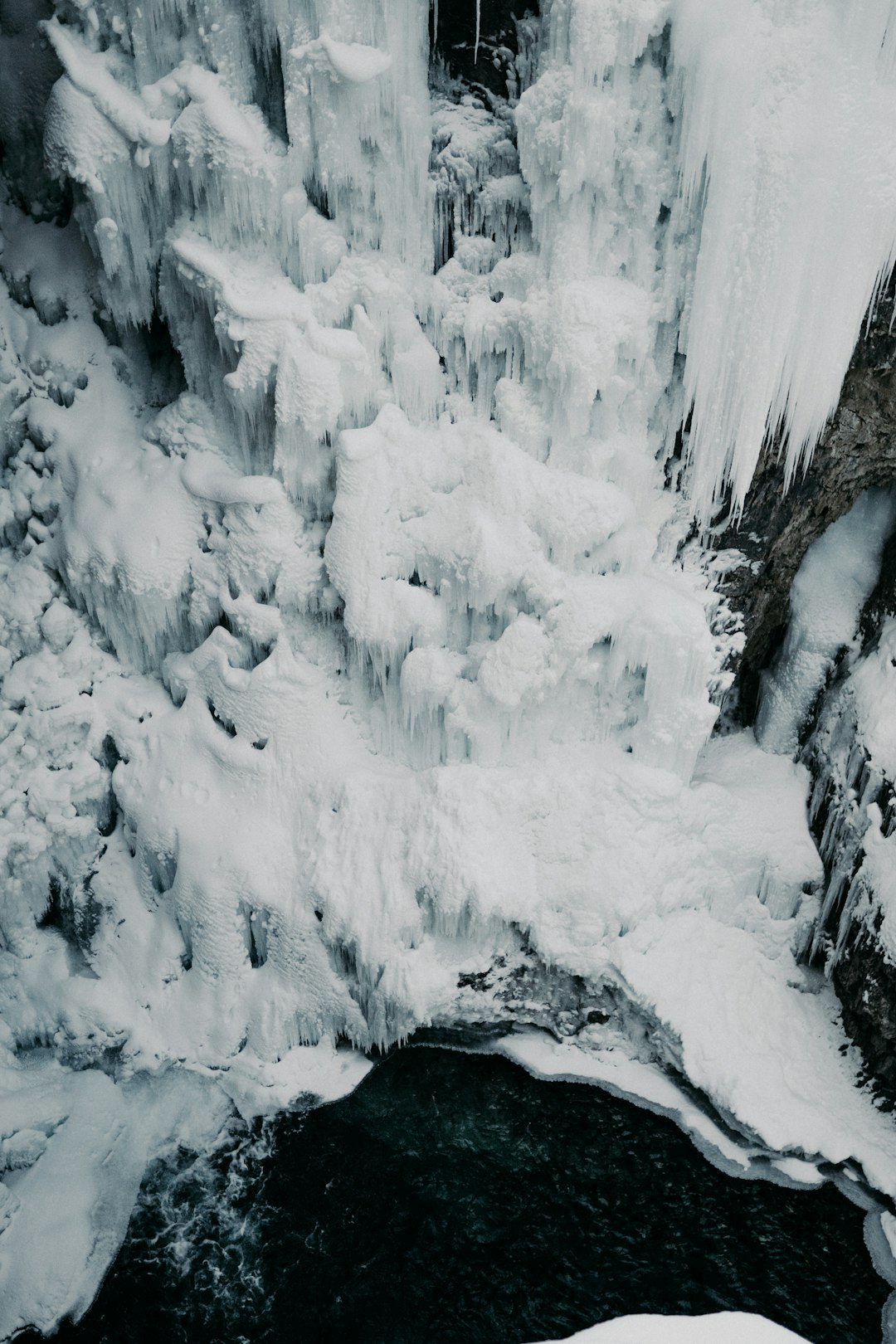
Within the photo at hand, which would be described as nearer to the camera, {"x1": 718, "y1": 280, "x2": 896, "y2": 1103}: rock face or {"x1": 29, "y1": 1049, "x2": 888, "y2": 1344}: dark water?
{"x1": 29, "y1": 1049, "x2": 888, "y2": 1344}: dark water

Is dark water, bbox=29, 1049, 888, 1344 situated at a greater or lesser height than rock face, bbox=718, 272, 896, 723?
lesser

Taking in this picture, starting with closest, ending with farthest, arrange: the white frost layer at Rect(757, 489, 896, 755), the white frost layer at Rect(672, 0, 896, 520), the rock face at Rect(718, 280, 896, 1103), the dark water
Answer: the white frost layer at Rect(672, 0, 896, 520), the dark water, the rock face at Rect(718, 280, 896, 1103), the white frost layer at Rect(757, 489, 896, 755)

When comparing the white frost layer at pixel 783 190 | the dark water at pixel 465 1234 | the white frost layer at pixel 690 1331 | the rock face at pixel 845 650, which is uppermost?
the white frost layer at pixel 783 190

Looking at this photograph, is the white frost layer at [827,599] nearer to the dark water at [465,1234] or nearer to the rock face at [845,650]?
the rock face at [845,650]


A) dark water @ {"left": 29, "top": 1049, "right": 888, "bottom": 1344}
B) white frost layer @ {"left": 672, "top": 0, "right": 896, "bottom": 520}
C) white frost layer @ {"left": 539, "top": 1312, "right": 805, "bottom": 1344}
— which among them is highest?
white frost layer @ {"left": 672, "top": 0, "right": 896, "bottom": 520}

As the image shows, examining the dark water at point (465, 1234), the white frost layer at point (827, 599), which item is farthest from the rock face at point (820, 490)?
the dark water at point (465, 1234)

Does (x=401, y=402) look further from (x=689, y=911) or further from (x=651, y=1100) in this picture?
(x=651, y=1100)

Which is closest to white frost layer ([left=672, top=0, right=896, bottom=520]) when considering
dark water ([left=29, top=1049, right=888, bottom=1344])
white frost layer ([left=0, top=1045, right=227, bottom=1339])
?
dark water ([left=29, top=1049, right=888, bottom=1344])

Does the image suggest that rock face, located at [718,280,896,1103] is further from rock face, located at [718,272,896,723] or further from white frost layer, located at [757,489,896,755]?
white frost layer, located at [757,489,896,755]
